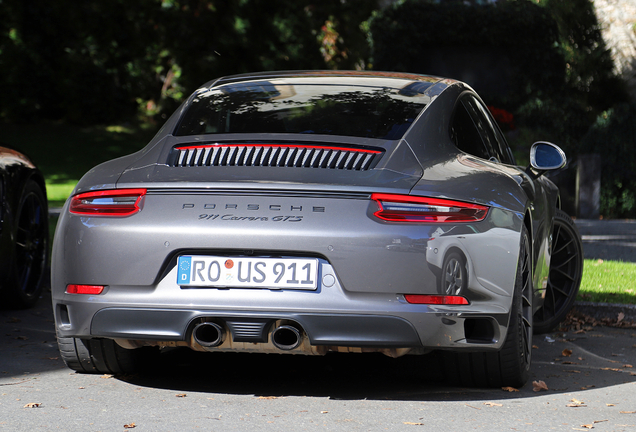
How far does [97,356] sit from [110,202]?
897mm

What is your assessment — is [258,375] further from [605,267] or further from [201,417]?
[605,267]

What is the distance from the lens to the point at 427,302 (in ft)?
11.5

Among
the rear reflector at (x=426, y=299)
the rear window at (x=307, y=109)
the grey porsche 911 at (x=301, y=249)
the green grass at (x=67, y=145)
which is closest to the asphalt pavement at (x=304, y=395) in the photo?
the grey porsche 911 at (x=301, y=249)

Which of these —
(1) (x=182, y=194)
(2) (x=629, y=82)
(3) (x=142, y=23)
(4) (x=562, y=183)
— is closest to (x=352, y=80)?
(1) (x=182, y=194)

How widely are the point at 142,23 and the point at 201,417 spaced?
22.9 metres

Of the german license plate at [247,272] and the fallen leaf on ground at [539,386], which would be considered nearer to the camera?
the german license plate at [247,272]

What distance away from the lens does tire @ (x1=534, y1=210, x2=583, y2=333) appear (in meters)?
5.89

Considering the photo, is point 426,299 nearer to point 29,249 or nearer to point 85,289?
point 85,289

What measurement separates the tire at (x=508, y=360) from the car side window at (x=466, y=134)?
534 millimetres

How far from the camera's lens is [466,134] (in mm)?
4410

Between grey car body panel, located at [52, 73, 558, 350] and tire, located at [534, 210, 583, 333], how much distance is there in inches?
89.4

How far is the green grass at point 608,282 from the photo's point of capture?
6844 millimetres

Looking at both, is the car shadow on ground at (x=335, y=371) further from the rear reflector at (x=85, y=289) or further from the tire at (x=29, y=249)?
the tire at (x=29, y=249)

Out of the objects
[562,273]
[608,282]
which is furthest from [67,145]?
[562,273]
